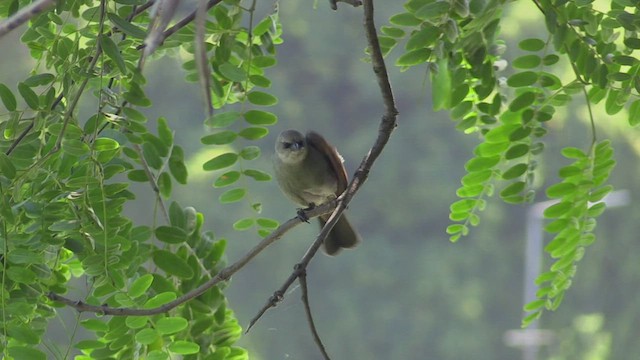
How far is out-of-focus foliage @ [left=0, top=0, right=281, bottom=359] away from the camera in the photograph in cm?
122

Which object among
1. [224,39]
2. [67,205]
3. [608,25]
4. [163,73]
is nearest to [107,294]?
[67,205]

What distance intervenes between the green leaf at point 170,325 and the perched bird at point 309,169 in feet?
4.28

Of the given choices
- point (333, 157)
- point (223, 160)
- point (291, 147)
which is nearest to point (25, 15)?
point (223, 160)

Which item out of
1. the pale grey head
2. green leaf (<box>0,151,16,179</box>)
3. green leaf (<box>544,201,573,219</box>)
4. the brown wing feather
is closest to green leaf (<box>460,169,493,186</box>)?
green leaf (<box>544,201,573,219</box>)

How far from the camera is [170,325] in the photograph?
4.27 feet

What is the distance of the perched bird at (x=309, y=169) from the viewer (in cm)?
265

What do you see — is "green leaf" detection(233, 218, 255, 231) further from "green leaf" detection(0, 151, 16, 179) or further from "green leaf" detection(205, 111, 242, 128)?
"green leaf" detection(0, 151, 16, 179)

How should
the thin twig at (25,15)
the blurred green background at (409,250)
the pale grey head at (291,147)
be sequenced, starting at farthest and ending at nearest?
the blurred green background at (409,250) → the pale grey head at (291,147) → the thin twig at (25,15)

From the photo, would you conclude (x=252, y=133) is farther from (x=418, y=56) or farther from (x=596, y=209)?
(x=596, y=209)

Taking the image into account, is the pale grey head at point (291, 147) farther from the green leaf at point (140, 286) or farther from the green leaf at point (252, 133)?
the green leaf at point (140, 286)

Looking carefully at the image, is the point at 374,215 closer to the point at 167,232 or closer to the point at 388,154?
the point at 388,154

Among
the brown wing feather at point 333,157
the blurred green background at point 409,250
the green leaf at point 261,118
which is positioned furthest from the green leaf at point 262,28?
the blurred green background at point 409,250

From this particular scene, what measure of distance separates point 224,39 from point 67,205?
0.32 meters

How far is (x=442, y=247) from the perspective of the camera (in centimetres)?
889
